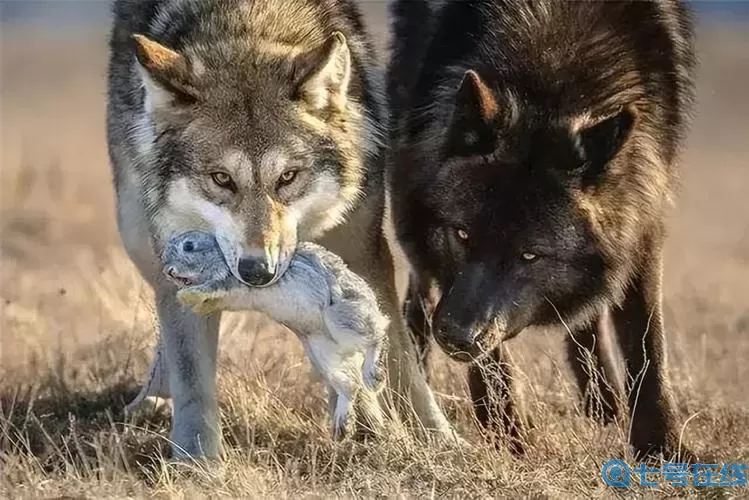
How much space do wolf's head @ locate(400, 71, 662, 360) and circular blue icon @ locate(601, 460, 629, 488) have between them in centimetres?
69

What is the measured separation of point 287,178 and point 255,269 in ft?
1.55

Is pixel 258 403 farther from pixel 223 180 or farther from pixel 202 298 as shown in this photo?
pixel 223 180

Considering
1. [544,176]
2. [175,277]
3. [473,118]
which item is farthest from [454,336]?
[175,277]

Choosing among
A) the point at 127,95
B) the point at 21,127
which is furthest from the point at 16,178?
the point at 127,95

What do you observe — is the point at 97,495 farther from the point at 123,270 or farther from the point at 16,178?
the point at 16,178

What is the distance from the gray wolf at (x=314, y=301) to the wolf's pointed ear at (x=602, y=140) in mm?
1077

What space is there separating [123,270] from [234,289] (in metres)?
4.18

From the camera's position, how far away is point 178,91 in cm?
509

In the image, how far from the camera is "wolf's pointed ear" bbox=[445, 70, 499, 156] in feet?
17.2

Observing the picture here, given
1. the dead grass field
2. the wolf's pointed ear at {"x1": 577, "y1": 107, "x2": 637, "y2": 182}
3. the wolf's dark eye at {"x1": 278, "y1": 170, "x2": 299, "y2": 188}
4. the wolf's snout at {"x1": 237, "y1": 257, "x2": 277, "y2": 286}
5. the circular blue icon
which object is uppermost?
the wolf's pointed ear at {"x1": 577, "y1": 107, "x2": 637, "y2": 182}

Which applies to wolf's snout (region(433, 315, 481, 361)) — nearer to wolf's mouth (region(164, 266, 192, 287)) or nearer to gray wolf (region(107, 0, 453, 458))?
gray wolf (region(107, 0, 453, 458))

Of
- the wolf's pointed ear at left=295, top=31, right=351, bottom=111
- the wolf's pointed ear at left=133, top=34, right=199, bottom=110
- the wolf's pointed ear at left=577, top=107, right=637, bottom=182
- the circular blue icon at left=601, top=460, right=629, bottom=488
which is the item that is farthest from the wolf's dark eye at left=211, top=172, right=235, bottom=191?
the circular blue icon at left=601, top=460, right=629, bottom=488

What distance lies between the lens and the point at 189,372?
Answer: 18.5ft

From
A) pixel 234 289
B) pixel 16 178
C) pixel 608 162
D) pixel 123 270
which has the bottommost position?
pixel 16 178
